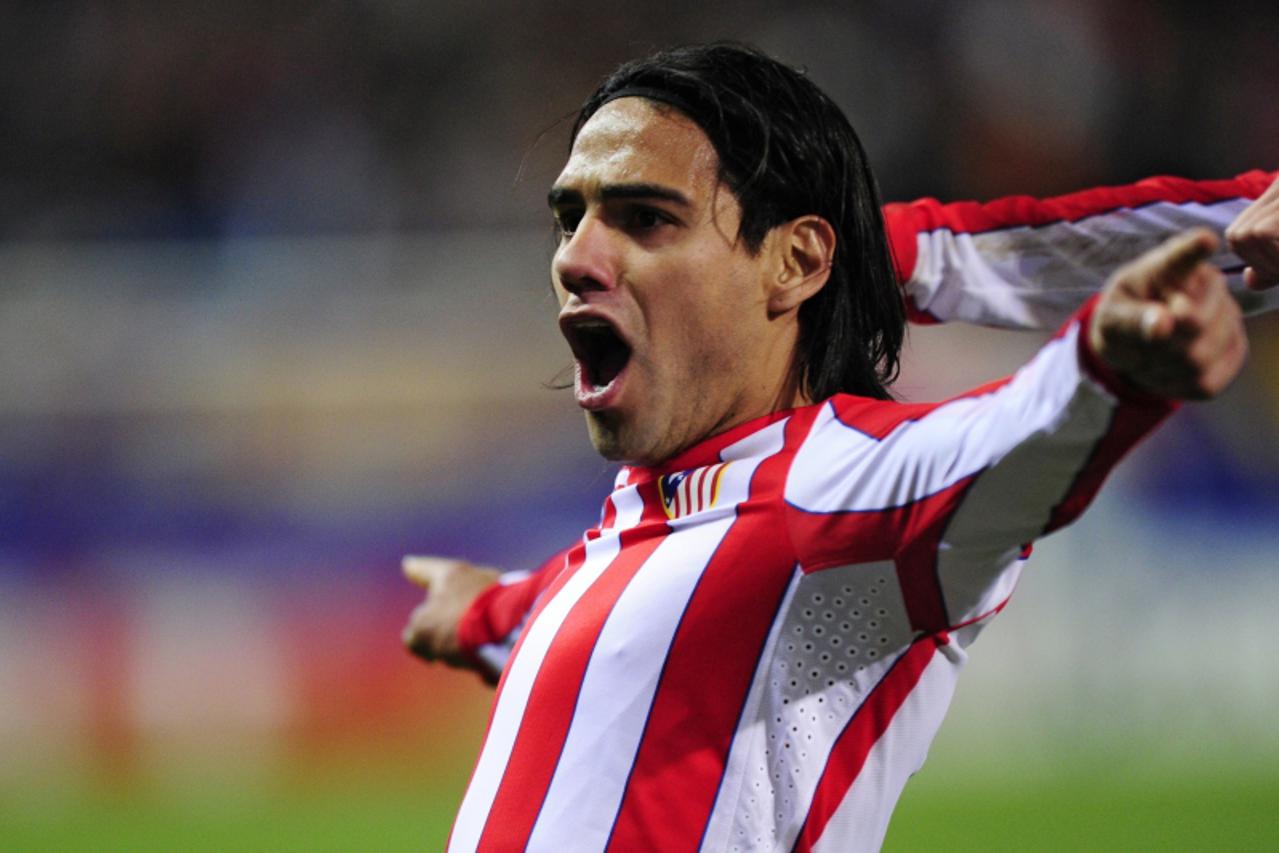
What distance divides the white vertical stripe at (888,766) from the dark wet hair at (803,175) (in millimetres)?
378

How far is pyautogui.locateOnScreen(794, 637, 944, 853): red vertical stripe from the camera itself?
5.61 ft

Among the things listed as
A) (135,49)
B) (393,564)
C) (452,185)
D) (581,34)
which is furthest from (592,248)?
(135,49)

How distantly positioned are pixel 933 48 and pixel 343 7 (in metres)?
2.91

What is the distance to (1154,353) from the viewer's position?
1162 millimetres

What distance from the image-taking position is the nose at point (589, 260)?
185 cm

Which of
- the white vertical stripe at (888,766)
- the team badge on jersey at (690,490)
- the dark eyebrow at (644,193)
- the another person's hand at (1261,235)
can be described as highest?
the dark eyebrow at (644,193)

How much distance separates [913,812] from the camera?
18.0 feet

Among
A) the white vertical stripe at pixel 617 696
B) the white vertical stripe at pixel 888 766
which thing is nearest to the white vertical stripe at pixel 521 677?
the white vertical stripe at pixel 617 696

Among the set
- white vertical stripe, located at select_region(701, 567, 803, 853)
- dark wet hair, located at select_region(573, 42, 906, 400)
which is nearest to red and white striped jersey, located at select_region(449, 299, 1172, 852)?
white vertical stripe, located at select_region(701, 567, 803, 853)

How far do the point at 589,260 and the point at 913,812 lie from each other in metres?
4.10

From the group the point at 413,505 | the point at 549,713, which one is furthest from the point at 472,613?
the point at 413,505

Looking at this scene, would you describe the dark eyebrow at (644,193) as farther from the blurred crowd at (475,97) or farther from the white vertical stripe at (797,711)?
the blurred crowd at (475,97)

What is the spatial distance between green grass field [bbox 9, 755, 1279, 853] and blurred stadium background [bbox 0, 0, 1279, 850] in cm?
1

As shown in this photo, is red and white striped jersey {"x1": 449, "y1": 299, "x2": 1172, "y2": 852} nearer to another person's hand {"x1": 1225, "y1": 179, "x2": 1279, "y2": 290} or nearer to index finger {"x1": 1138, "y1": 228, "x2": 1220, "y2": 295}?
index finger {"x1": 1138, "y1": 228, "x2": 1220, "y2": 295}
